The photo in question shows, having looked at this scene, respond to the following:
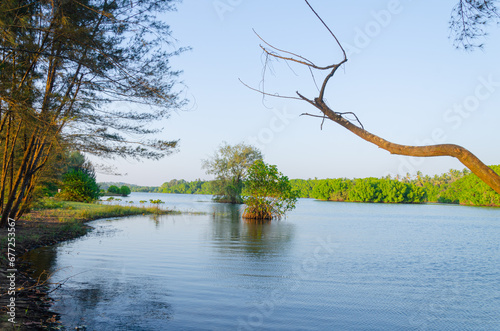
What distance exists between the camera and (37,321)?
16.6 ft

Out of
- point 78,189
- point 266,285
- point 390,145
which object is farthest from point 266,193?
point 390,145

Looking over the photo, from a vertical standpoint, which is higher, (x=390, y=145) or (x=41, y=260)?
(x=390, y=145)

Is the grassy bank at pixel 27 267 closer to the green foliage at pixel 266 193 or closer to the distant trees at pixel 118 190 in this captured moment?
the green foliage at pixel 266 193

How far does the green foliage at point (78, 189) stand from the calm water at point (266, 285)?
19.1 meters

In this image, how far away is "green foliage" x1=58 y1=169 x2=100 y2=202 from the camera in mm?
32406

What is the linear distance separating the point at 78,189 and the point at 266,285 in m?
29.2

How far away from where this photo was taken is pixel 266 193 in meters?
28.1

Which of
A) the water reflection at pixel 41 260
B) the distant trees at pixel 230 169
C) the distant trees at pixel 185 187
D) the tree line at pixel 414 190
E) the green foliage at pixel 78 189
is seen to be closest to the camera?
the water reflection at pixel 41 260

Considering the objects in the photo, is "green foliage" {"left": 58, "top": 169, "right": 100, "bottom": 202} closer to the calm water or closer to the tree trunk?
the calm water

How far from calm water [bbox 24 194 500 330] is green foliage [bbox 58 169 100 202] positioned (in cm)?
1913

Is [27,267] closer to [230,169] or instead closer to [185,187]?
[230,169]

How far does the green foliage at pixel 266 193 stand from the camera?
28031 millimetres

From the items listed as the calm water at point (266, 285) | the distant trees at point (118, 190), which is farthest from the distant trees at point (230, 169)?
the calm water at point (266, 285)

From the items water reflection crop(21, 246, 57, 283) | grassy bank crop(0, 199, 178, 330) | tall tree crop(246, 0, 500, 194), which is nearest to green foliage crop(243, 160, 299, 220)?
grassy bank crop(0, 199, 178, 330)
